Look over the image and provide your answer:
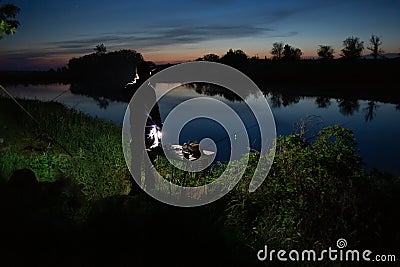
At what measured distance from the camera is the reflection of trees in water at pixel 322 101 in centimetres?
3925

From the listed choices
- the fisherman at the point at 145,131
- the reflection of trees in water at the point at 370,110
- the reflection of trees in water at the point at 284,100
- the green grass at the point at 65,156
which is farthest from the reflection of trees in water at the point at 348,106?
the fisherman at the point at 145,131

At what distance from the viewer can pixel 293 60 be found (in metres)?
69.4

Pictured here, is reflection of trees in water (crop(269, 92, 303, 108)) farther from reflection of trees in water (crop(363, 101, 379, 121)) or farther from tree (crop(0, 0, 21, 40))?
tree (crop(0, 0, 21, 40))

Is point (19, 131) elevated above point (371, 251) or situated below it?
above

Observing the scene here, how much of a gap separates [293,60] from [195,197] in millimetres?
67666

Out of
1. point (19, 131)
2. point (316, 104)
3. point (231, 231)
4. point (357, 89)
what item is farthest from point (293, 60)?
point (231, 231)

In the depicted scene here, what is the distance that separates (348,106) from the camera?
37.2 meters

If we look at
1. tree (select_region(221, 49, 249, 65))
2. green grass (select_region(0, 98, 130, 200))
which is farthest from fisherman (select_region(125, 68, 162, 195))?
tree (select_region(221, 49, 249, 65))

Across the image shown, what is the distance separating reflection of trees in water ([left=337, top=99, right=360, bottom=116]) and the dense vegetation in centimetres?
2973

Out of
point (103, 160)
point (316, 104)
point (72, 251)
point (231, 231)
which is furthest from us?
point (316, 104)

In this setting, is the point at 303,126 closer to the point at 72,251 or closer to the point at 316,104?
the point at 72,251

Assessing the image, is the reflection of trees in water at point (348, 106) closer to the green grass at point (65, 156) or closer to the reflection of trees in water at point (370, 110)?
the reflection of trees in water at point (370, 110)

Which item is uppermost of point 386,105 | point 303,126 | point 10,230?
point 303,126

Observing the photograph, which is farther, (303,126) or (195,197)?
(303,126)
